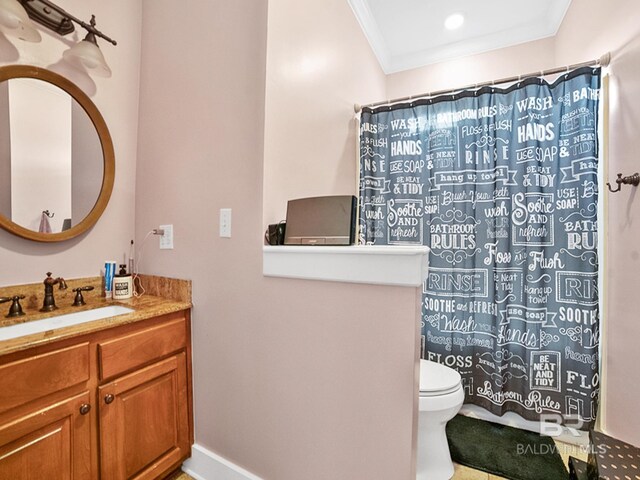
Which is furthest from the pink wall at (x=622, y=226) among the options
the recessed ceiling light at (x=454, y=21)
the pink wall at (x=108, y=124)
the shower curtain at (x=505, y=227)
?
the pink wall at (x=108, y=124)

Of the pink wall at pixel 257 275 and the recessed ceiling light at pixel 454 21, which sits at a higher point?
the recessed ceiling light at pixel 454 21

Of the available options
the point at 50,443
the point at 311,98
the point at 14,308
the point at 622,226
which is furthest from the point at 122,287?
the point at 622,226

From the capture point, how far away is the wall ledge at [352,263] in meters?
0.94

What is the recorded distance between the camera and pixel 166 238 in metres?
1.56

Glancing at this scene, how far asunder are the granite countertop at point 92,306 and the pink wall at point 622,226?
6.66 ft

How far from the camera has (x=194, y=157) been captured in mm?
1475

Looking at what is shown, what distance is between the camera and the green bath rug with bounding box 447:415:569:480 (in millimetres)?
1445

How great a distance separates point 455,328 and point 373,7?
2326 millimetres

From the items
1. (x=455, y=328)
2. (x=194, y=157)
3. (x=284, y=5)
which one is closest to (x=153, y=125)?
(x=194, y=157)

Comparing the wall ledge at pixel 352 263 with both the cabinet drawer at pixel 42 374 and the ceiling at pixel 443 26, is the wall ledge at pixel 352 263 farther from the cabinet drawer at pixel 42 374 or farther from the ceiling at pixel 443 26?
the ceiling at pixel 443 26

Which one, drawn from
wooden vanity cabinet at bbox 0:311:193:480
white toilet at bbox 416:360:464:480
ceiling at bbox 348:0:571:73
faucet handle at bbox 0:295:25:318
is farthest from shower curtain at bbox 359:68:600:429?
faucet handle at bbox 0:295:25:318

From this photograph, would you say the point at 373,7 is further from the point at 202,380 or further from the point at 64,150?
the point at 202,380

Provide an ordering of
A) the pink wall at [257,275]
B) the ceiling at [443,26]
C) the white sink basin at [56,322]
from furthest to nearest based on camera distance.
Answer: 1. the ceiling at [443,26]
2. the white sink basin at [56,322]
3. the pink wall at [257,275]

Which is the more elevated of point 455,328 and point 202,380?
point 455,328
